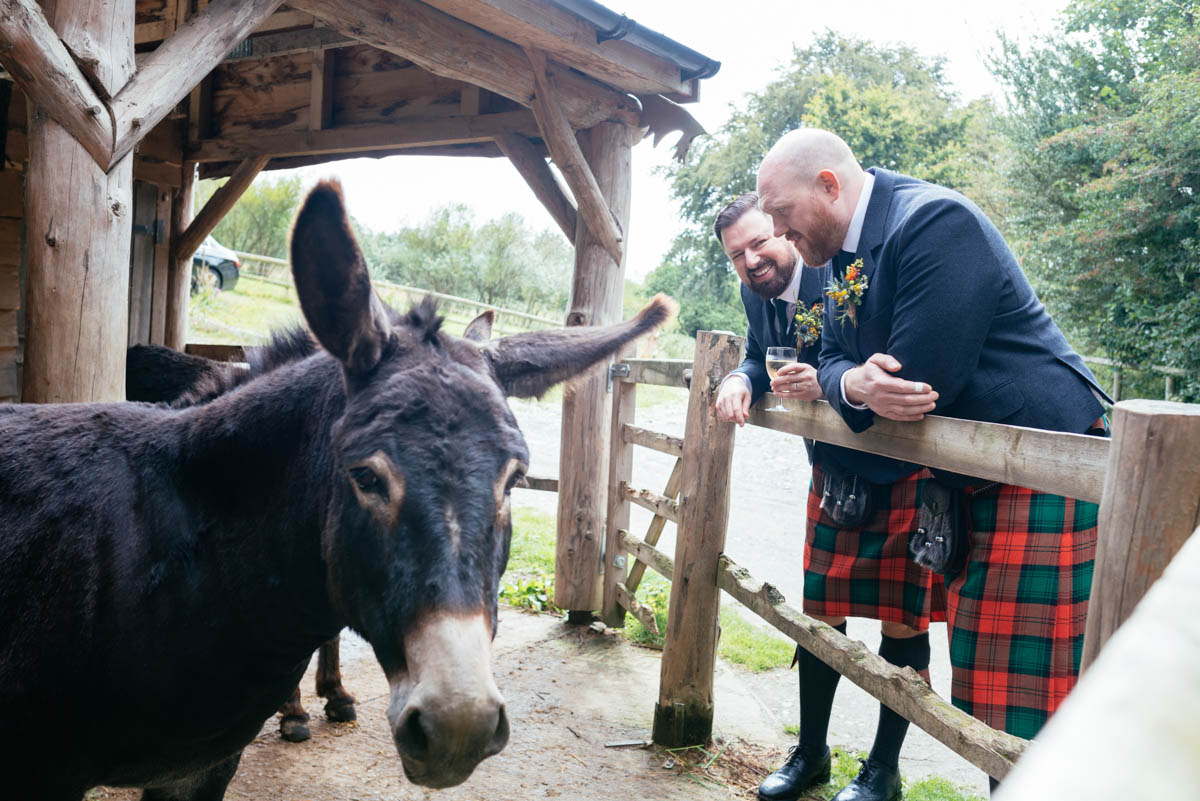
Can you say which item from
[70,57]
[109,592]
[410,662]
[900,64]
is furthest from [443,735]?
[900,64]

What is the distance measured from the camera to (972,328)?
2109 mm

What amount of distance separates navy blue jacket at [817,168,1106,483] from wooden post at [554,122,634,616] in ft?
9.83

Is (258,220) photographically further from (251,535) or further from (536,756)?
(251,535)

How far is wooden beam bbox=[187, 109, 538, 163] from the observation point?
19.1 feet

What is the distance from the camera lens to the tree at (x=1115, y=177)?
1323cm

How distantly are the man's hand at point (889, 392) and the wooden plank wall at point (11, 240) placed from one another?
6489 mm

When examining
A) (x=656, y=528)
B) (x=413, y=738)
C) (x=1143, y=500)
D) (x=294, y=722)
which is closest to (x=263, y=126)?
(x=656, y=528)

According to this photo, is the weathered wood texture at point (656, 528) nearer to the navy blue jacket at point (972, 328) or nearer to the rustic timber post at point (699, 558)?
the rustic timber post at point (699, 558)

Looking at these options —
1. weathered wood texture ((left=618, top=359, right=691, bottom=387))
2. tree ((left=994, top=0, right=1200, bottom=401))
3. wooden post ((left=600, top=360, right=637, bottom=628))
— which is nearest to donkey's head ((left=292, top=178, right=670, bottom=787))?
weathered wood texture ((left=618, top=359, right=691, bottom=387))

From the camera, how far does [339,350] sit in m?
1.82

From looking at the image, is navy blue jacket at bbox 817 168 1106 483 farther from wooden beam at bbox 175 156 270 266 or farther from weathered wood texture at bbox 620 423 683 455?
wooden beam at bbox 175 156 270 266

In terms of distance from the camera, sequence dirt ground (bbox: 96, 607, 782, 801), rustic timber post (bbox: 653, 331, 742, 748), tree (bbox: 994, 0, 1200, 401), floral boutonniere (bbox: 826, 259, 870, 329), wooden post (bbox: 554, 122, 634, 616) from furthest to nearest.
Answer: tree (bbox: 994, 0, 1200, 401)
wooden post (bbox: 554, 122, 634, 616)
rustic timber post (bbox: 653, 331, 742, 748)
dirt ground (bbox: 96, 607, 782, 801)
floral boutonniere (bbox: 826, 259, 870, 329)

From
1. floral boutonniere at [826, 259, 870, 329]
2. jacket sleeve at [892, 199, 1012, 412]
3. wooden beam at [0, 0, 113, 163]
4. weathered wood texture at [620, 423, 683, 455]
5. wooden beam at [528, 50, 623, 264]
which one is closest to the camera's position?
jacket sleeve at [892, 199, 1012, 412]

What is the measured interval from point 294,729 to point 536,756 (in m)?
1.16
